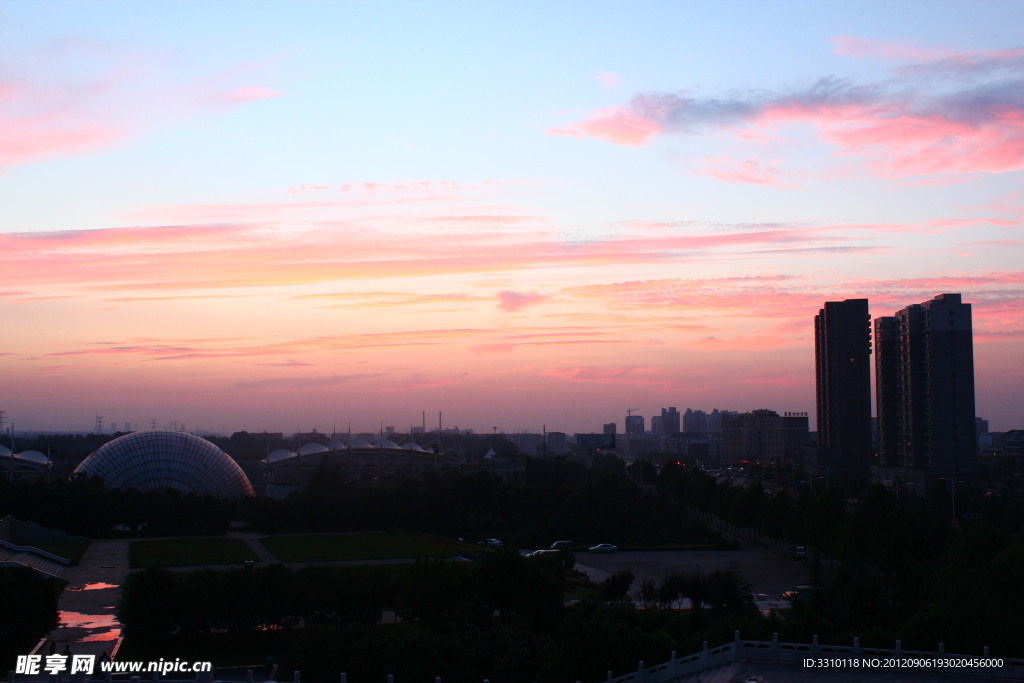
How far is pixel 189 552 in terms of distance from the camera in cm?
3688

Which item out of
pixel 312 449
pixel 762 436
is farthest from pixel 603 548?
pixel 762 436

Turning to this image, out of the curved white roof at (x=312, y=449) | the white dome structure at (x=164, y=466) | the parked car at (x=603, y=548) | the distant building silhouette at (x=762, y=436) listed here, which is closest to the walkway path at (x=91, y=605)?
the white dome structure at (x=164, y=466)

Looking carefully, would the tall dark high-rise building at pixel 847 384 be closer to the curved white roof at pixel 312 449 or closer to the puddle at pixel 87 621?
the curved white roof at pixel 312 449

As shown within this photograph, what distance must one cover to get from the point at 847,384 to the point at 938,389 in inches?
535

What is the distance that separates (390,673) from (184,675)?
515 centimetres

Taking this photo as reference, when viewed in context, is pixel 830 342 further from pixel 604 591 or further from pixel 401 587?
pixel 401 587

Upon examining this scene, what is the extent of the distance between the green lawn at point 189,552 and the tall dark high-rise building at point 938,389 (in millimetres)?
42729

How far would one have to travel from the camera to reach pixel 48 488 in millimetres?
42156

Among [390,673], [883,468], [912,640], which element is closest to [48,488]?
[390,673]

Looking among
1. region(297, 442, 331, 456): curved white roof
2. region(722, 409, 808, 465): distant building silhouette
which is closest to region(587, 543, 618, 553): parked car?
region(297, 442, 331, 456): curved white roof

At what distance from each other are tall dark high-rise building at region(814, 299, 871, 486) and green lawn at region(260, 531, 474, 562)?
40.8m

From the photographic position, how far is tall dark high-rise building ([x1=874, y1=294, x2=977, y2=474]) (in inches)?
2248

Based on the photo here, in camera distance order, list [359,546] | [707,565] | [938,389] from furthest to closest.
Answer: [938,389], [359,546], [707,565]

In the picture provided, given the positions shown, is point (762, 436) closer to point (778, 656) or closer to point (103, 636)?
point (103, 636)
